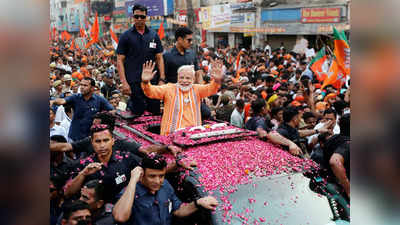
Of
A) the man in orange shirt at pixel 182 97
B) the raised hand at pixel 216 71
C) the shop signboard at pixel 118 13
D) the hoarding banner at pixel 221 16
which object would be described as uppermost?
the shop signboard at pixel 118 13

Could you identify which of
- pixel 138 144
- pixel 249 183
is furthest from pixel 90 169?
pixel 249 183

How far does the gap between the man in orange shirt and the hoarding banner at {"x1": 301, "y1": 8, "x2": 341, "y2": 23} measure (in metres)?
17.8

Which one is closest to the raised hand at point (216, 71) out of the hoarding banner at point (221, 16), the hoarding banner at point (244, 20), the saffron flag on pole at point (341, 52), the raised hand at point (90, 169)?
the raised hand at point (90, 169)

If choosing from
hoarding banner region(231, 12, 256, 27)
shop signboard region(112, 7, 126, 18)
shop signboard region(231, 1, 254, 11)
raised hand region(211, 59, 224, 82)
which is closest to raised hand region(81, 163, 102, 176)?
raised hand region(211, 59, 224, 82)

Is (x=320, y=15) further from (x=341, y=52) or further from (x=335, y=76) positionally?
(x=341, y=52)

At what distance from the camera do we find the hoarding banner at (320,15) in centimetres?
2137

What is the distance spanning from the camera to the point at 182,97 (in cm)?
516

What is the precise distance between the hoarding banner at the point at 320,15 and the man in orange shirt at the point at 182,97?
1780 cm

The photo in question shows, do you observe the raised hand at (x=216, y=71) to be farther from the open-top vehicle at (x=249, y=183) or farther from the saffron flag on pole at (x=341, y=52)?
the saffron flag on pole at (x=341, y=52)

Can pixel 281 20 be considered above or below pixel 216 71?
above

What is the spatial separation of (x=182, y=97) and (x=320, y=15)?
759 inches

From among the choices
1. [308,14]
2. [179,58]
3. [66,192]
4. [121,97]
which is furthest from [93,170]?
[308,14]
